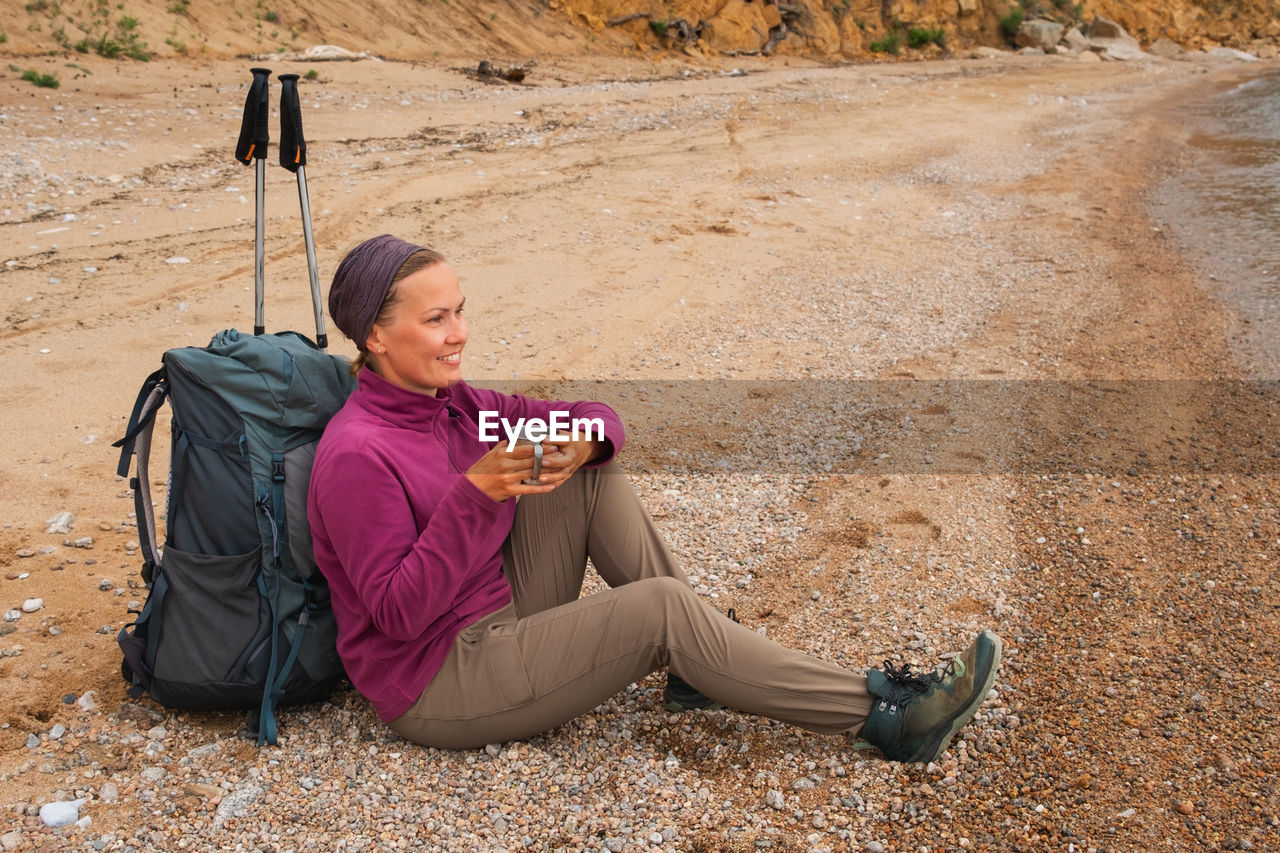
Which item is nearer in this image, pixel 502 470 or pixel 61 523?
pixel 502 470

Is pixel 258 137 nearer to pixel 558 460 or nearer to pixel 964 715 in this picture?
pixel 558 460

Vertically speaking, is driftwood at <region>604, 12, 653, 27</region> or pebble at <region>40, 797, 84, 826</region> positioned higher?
driftwood at <region>604, 12, 653, 27</region>

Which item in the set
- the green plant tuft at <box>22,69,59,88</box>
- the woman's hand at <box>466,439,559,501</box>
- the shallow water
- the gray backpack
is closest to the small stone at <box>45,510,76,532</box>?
the gray backpack

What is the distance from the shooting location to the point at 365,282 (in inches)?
111

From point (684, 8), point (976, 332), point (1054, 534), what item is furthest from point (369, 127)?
point (684, 8)

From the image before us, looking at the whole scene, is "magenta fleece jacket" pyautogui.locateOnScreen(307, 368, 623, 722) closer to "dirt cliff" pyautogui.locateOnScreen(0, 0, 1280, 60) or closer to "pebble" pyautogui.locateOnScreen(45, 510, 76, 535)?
"pebble" pyautogui.locateOnScreen(45, 510, 76, 535)

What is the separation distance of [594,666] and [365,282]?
3.95 feet

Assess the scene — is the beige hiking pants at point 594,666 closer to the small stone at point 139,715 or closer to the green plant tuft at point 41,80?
the small stone at point 139,715

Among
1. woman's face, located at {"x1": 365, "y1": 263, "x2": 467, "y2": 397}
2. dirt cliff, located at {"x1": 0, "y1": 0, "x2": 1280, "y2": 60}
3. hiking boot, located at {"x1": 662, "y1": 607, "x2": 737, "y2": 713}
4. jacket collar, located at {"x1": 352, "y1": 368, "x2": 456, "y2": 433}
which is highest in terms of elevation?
dirt cliff, located at {"x1": 0, "y1": 0, "x2": 1280, "y2": 60}

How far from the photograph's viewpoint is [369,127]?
40.2 feet

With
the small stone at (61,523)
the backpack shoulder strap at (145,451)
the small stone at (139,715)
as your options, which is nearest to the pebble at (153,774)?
the small stone at (139,715)

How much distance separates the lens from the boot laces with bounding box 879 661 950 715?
3061 mm

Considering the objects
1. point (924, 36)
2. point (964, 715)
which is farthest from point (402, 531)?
point (924, 36)

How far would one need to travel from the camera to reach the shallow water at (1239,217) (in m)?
8.26
